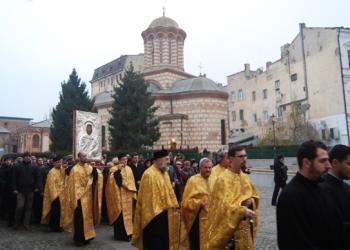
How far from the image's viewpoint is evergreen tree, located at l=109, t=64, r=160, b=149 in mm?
28953

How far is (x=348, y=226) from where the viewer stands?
10.0 ft

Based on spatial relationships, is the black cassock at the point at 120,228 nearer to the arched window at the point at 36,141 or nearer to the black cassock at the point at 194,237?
the black cassock at the point at 194,237

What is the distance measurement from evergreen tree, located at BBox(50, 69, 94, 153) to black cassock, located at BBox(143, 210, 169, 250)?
28.0 metres

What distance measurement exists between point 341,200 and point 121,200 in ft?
A: 19.9

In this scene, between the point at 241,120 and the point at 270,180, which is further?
the point at 241,120

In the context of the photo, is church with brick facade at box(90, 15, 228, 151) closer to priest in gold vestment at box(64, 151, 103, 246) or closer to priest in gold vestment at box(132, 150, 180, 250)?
priest in gold vestment at box(64, 151, 103, 246)

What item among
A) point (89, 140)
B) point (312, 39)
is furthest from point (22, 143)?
point (89, 140)

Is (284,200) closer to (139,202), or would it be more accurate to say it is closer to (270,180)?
(139,202)

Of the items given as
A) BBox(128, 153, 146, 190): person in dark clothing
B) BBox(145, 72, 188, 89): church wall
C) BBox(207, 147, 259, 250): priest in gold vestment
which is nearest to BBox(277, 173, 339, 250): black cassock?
BBox(207, 147, 259, 250): priest in gold vestment

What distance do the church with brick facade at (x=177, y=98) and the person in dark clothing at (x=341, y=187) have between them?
28.1m

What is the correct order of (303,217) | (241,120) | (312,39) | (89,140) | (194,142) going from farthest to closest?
(241,120), (312,39), (194,142), (89,140), (303,217)

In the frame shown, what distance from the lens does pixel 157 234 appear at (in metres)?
5.66

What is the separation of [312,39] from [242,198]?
35.6m

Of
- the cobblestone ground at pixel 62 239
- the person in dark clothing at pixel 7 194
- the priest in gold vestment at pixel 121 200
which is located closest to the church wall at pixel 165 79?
the person in dark clothing at pixel 7 194
